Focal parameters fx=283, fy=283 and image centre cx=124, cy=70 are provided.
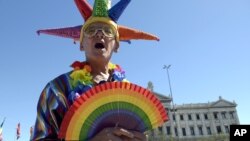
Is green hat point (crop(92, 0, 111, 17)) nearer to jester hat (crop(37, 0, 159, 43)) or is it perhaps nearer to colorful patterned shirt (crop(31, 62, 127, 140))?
jester hat (crop(37, 0, 159, 43))

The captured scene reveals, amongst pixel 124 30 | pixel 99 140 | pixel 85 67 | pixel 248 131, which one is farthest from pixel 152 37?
pixel 248 131

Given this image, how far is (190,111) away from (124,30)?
192 ft

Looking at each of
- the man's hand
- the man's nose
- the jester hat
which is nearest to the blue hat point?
the jester hat

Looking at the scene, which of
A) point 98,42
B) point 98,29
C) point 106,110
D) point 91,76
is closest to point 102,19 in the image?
point 98,29

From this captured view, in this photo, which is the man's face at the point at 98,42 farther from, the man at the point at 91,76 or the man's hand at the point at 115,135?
the man's hand at the point at 115,135

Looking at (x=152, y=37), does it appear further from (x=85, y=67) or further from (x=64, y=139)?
(x=64, y=139)

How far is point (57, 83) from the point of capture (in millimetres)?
2520

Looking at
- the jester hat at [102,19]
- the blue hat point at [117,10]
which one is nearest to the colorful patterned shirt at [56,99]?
the jester hat at [102,19]

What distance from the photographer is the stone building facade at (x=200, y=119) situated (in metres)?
56.9

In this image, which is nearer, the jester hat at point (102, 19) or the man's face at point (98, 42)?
the man's face at point (98, 42)

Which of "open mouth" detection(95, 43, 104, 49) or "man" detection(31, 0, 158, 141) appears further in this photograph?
"open mouth" detection(95, 43, 104, 49)

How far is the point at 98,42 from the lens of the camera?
2752mm

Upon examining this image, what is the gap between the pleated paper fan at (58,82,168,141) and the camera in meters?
2.14

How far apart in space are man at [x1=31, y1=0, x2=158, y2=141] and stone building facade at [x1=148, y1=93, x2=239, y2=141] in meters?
54.6
